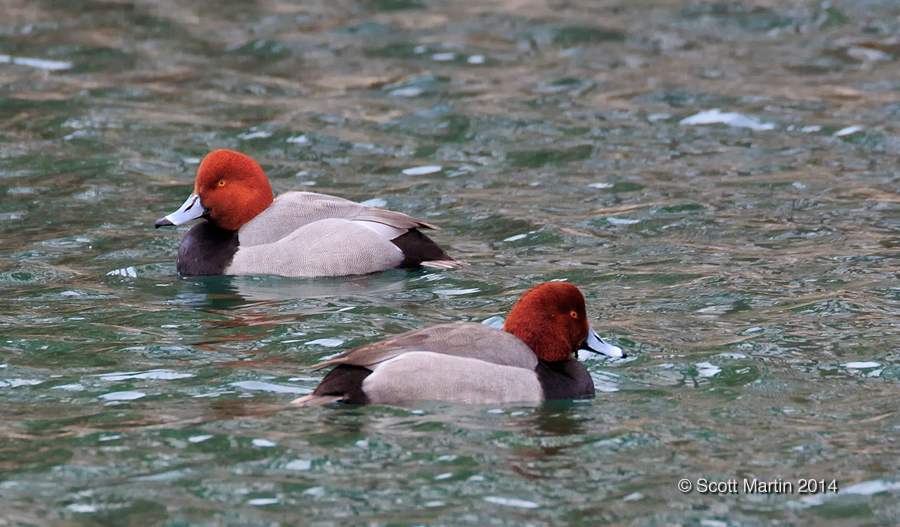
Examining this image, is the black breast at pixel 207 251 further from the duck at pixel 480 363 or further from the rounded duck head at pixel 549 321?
the rounded duck head at pixel 549 321

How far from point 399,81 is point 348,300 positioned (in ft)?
23.7

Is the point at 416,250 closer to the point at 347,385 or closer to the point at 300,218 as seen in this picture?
the point at 300,218

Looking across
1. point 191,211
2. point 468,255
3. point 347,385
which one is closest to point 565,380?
point 347,385

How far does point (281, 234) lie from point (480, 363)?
3.23 m

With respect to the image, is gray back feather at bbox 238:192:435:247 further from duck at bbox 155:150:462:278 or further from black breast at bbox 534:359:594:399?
black breast at bbox 534:359:594:399

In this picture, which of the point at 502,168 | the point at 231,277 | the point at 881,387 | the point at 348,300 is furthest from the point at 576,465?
the point at 502,168

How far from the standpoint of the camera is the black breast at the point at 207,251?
856 cm

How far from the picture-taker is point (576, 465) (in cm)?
517

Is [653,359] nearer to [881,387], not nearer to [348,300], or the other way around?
[881,387]

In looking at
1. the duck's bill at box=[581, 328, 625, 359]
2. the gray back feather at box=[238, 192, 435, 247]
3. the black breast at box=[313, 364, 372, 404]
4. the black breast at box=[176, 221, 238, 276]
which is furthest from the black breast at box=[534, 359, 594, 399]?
the black breast at box=[176, 221, 238, 276]

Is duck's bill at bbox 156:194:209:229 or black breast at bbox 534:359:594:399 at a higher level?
duck's bill at bbox 156:194:209:229

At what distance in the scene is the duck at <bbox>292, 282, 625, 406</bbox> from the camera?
5664mm

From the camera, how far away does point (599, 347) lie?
6.34m

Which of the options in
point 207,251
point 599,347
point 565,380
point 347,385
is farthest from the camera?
point 207,251
